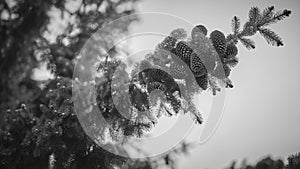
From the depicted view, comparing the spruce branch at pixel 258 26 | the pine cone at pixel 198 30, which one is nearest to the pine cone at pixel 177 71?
the pine cone at pixel 198 30

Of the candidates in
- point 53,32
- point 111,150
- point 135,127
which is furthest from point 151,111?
point 53,32

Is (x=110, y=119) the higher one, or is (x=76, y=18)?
(x=76, y=18)

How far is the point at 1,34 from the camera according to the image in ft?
8.59

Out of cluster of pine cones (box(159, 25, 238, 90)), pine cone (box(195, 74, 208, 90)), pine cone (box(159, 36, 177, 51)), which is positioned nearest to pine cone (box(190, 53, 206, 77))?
cluster of pine cones (box(159, 25, 238, 90))

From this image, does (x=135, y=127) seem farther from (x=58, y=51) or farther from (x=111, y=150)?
(x=58, y=51)

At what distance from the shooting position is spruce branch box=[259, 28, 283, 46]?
205 centimetres

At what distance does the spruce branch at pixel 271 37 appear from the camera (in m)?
2.05

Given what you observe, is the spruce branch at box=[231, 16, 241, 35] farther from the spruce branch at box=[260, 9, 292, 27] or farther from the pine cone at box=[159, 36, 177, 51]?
the pine cone at box=[159, 36, 177, 51]

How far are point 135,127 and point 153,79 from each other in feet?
1.74

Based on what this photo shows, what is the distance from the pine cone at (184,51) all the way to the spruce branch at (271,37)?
27.4 inches

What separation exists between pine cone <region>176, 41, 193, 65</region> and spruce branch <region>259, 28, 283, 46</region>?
0.70m

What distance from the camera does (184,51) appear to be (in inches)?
79.7

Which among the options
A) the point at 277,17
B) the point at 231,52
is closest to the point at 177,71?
the point at 231,52

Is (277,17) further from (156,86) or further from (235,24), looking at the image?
(156,86)
